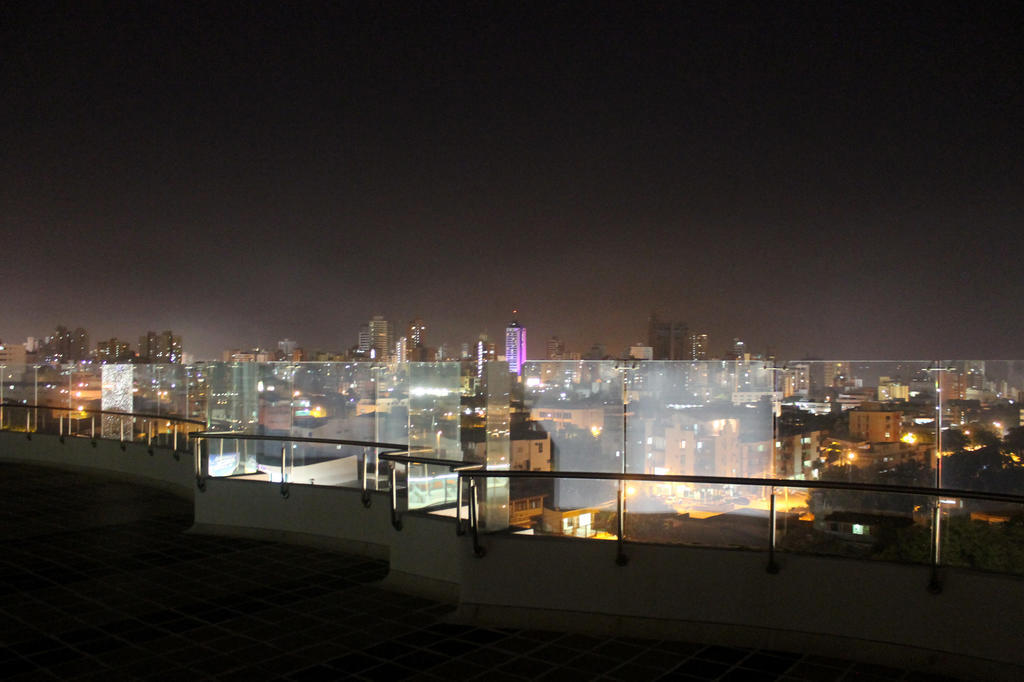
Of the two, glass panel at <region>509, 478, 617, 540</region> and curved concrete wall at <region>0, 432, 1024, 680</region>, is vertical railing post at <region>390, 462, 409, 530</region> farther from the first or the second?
glass panel at <region>509, 478, 617, 540</region>

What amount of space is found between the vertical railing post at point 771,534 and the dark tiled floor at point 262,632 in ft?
1.56

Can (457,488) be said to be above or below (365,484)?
above

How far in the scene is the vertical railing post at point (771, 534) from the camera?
445cm

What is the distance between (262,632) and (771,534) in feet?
10.3

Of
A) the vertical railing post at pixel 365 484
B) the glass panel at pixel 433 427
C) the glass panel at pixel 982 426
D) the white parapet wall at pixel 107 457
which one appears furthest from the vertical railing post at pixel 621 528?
the white parapet wall at pixel 107 457

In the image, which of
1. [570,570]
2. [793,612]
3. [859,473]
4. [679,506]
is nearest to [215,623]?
[570,570]

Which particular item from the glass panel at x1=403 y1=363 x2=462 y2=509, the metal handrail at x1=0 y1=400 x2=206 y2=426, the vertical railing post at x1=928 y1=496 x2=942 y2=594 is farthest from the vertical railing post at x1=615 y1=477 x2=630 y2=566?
the metal handrail at x1=0 y1=400 x2=206 y2=426

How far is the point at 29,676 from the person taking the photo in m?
4.05

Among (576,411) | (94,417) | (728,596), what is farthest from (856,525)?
(94,417)

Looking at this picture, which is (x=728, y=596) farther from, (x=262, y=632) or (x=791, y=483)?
(x=262, y=632)

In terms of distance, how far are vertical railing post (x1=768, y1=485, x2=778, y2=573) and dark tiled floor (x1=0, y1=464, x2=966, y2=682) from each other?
0.47 meters

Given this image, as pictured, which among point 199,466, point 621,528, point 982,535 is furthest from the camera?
point 199,466

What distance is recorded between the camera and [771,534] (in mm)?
4504

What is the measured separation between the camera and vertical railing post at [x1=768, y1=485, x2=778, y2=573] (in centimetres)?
445
